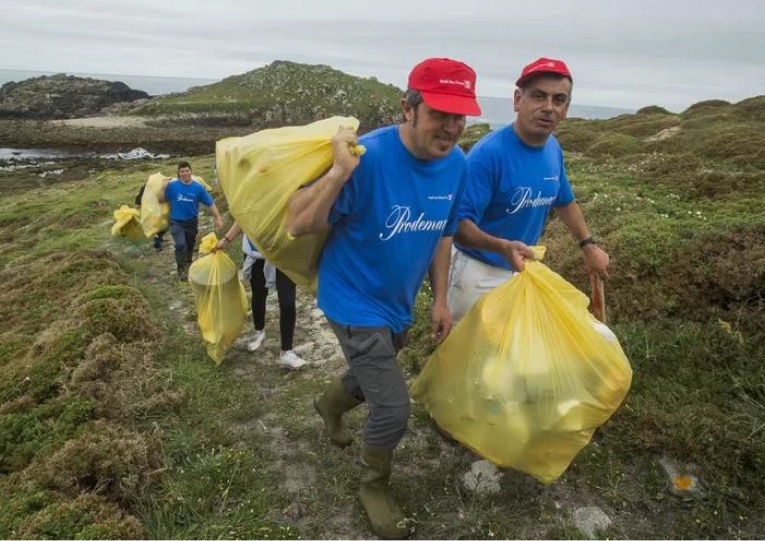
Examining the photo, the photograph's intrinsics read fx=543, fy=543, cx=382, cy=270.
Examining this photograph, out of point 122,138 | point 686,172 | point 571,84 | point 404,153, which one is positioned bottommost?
point 122,138

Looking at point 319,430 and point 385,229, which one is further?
point 319,430

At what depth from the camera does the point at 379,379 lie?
275 centimetres

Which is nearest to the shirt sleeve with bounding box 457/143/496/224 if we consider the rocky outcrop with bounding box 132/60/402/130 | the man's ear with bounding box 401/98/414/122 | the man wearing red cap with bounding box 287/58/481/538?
the man wearing red cap with bounding box 287/58/481/538

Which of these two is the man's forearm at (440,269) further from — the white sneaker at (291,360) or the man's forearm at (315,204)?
the white sneaker at (291,360)

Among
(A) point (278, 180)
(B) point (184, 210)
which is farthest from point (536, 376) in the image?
(B) point (184, 210)

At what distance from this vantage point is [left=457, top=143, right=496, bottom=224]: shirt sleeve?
3.16m

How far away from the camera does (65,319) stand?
5.58 meters

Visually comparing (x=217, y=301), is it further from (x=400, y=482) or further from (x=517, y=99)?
(x=517, y=99)

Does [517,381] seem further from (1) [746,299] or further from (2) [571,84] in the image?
(1) [746,299]

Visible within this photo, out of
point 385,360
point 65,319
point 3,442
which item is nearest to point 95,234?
point 65,319

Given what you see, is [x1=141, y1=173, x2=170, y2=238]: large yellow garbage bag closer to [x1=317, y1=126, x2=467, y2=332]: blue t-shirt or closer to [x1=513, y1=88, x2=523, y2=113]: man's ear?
[x1=317, y1=126, x2=467, y2=332]: blue t-shirt

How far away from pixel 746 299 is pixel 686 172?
4.33 m

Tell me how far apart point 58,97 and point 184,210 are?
77285mm

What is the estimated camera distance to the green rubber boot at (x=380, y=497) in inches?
112
